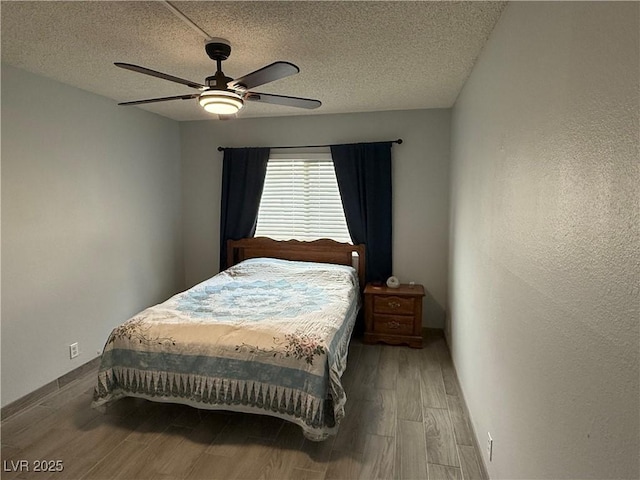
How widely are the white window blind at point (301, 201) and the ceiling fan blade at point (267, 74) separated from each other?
2255mm

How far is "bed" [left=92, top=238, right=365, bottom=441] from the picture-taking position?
2285 millimetres

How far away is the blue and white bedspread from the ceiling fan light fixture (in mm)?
1340

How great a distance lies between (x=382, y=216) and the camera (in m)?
4.19

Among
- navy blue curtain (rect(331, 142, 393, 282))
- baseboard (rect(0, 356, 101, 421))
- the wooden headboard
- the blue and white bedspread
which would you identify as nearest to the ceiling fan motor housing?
the blue and white bedspread

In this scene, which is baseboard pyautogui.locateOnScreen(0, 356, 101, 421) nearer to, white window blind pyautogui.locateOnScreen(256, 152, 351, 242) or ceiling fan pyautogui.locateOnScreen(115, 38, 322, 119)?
white window blind pyautogui.locateOnScreen(256, 152, 351, 242)

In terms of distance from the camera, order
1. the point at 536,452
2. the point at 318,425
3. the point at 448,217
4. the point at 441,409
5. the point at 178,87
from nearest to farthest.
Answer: the point at 536,452
the point at 318,425
the point at 441,409
the point at 178,87
the point at 448,217

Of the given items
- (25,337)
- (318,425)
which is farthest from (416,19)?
(25,337)

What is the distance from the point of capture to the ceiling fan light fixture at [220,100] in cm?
209

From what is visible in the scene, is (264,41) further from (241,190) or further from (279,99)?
(241,190)

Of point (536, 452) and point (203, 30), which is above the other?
point (203, 30)

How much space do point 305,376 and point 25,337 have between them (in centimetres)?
211

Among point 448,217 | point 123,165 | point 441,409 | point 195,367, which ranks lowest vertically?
point 441,409

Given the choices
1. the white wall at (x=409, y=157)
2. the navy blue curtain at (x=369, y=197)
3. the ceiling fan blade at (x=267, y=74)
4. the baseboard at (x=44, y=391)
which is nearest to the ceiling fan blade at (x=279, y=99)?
the ceiling fan blade at (x=267, y=74)

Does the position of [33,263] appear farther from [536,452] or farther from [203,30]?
[536,452]
